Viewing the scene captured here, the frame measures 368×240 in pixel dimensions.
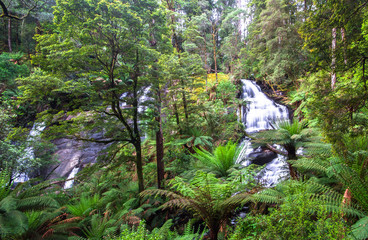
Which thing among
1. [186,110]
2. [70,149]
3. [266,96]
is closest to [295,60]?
[266,96]

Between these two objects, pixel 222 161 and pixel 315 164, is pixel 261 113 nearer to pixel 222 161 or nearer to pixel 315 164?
pixel 222 161

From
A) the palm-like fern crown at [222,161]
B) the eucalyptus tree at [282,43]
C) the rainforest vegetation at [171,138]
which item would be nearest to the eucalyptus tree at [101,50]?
the rainforest vegetation at [171,138]

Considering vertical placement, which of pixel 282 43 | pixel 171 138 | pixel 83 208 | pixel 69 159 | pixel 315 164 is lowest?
pixel 83 208

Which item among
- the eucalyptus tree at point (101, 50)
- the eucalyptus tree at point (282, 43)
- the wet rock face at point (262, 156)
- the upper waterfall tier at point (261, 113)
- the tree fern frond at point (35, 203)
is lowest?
the wet rock face at point (262, 156)

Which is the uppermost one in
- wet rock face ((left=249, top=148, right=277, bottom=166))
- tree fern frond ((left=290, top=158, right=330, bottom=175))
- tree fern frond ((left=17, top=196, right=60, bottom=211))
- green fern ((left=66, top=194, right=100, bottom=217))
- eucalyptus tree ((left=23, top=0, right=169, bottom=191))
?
eucalyptus tree ((left=23, top=0, right=169, bottom=191))

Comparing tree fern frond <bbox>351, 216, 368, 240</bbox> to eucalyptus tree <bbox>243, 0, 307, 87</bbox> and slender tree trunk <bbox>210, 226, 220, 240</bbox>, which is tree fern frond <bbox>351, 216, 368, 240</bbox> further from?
eucalyptus tree <bbox>243, 0, 307, 87</bbox>

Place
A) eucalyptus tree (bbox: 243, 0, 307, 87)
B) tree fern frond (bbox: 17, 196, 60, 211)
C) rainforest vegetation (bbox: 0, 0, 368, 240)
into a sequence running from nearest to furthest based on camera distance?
1. rainforest vegetation (bbox: 0, 0, 368, 240)
2. tree fern frond (bbox: 17, 196, 60, 211)
3. eucalyptus tree (bbox: 243, 0, 307, 87)

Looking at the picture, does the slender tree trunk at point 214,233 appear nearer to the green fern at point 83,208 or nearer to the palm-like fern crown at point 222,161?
the palm-like fern crown at point 222,161

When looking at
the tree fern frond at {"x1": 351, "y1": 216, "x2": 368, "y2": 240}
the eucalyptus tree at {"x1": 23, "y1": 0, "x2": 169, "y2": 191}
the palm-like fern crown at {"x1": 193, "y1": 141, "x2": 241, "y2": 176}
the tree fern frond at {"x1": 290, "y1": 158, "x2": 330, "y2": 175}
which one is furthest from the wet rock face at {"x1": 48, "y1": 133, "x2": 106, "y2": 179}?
the tree fern frond at {"x1": 351, "y1": 216, "x2": 368, "y2": 240}

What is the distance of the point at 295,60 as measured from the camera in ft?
31.8

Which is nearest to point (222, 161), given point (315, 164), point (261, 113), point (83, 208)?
point (315, 164)

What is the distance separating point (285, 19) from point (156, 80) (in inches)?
430

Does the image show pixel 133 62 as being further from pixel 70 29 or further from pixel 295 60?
pixel 295 60

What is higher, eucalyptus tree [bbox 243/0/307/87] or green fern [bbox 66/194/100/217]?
eucalyptus tree [bbox 243/0/307/87]
